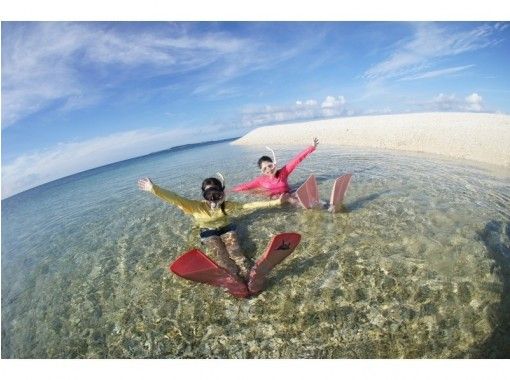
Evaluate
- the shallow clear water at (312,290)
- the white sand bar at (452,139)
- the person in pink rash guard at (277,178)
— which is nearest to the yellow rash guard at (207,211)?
the shallow clear water at (312,290)

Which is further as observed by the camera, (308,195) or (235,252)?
(308,195)

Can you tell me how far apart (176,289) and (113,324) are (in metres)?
1.21

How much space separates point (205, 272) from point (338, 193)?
16.9 feet

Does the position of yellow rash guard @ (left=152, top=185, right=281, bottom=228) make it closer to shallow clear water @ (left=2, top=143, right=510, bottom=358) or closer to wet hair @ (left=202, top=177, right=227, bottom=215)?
wet hair @ (left=202, top=177, right=227, bottom=215)

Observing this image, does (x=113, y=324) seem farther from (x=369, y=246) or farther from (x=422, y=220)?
(x=422, y=220)

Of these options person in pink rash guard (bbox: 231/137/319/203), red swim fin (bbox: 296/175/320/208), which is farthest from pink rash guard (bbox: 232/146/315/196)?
red swim fin (bbox: 296/175/320/208)

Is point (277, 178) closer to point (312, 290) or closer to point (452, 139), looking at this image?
point (312, 290)

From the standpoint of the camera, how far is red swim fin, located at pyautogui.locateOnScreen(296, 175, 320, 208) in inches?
378

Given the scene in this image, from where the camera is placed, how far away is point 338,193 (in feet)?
31.9

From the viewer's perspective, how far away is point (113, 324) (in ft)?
20.3

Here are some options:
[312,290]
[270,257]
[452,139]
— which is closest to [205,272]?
[270,257]

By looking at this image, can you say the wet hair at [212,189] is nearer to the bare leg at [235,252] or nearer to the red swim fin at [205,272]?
the bare leg at [235,252]

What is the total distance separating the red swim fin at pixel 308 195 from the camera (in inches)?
378
